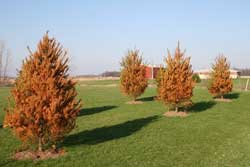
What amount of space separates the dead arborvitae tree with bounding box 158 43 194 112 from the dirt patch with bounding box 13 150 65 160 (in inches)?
376

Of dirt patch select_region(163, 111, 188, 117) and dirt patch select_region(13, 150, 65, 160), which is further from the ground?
dirt patch select_region(163, 111, 188, 117)

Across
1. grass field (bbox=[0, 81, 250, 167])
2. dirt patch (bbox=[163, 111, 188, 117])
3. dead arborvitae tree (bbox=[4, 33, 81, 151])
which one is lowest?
grass field (bbox=[0, 81, 250, 167])

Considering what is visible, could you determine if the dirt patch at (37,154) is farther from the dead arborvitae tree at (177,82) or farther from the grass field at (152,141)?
the dead arborvitae tree at (177,82)

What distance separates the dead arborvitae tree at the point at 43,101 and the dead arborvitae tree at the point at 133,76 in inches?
569

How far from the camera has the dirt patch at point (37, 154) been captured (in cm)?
967

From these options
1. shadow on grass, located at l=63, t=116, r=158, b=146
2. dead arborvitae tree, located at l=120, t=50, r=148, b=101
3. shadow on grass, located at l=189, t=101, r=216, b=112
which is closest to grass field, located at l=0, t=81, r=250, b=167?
shadow on grass, located at l=63, t=116, r=158, b=146

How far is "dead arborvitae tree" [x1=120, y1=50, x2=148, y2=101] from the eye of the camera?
24.9 meters

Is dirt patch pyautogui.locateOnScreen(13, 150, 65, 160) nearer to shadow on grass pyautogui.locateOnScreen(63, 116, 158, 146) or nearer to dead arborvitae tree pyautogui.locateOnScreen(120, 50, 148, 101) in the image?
shadow on grass pyautogui.locateOnScreen(63, 116, 158, 146)

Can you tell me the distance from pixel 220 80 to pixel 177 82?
818 centimetres

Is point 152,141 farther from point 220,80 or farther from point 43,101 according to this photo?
point 220,80

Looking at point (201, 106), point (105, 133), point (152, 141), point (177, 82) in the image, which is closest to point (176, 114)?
point (177, 82)

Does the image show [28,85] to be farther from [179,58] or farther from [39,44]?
[179,58]

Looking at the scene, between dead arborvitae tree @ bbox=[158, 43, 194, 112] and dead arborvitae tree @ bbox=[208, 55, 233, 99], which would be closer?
dead arborvitae tree @ bbox=[158, 43, 194, 112]

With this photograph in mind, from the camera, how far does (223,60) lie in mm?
26219
